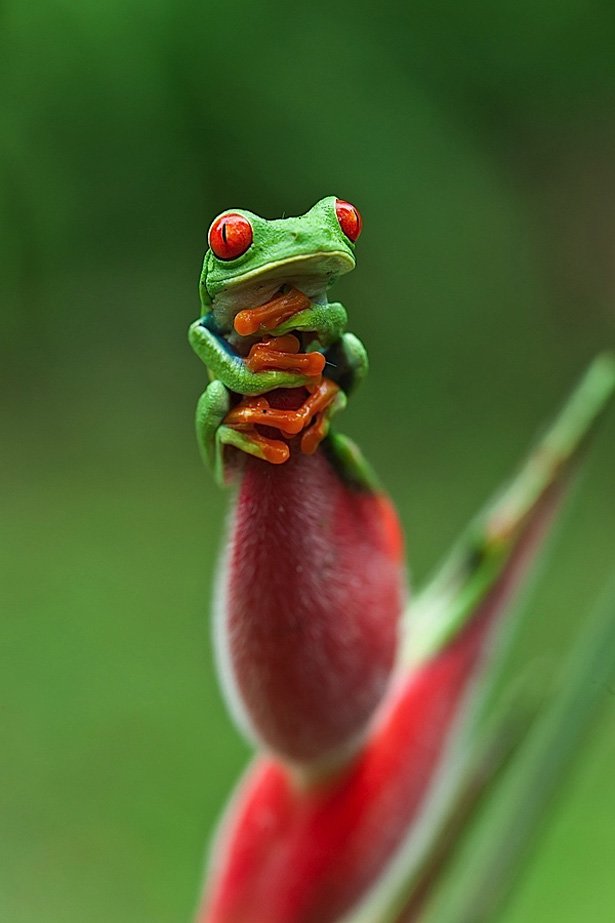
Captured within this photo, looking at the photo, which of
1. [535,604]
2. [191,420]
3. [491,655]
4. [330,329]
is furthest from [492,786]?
[535,604]

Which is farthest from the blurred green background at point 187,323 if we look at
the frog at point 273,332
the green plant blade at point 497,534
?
the frog at point 273,332

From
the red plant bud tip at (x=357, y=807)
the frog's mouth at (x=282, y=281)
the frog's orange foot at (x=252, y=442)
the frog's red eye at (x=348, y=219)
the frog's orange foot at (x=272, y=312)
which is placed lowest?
the red plant bud tip at (x=357, y=807)

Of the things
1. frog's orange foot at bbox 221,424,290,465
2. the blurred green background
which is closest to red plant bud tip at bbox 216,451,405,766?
frog's orange foot at bbox 221,424,290,465

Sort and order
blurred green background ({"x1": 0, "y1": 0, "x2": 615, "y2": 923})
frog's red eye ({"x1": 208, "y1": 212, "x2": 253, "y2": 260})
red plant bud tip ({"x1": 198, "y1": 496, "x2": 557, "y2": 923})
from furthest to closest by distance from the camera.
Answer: blurred green background ({"x1": 0, "y1": 0, "x2": 615, "y2": 923}) → red plant bud tip ({"x1": 198, "y1": 496, "x2": 557, "y2": 923}) → frog's red eye ({"x1": 208, "y1": 212, "x2": 253, "y2": 260})

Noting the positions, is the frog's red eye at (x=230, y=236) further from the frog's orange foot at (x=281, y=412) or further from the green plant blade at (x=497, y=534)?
the green plant blade at (x=497, y=534)

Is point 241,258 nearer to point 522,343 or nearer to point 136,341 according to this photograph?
point 136,341

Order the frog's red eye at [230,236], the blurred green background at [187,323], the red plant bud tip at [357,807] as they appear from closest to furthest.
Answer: the frog's red eye at [230,236] < the red plant bud tip at [357,807] < the blurred green background at [187,323]

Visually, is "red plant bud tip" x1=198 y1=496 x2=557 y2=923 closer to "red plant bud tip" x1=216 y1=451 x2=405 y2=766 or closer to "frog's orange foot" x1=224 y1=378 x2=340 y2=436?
"red plant bud tip" x1=216 y1=451 x2=405 y2=766
